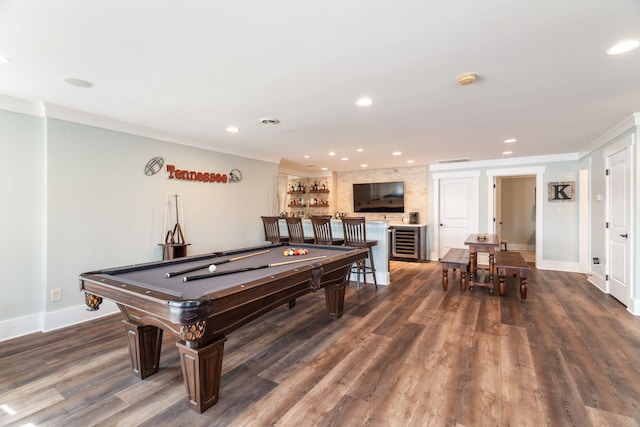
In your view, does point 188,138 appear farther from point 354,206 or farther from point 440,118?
point 354,206

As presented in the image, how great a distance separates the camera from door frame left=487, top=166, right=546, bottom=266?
235 inches

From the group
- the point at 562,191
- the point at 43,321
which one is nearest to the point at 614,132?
the point at 562,191

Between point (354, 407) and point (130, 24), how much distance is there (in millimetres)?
2602

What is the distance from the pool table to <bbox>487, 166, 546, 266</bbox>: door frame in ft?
16.7

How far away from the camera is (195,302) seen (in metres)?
1.49

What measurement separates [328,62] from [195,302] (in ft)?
5.88

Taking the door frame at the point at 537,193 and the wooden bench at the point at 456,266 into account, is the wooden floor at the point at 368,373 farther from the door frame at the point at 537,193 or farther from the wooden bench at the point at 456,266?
the door frame at the point at 537,193

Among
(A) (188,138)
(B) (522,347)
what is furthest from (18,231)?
(B) (522,347)

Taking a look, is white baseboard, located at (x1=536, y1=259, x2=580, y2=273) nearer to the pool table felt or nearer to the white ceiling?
the white ceiling

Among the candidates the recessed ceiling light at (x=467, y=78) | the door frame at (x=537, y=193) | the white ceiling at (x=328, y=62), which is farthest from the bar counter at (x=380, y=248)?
the door frame at (x=537, y=193)

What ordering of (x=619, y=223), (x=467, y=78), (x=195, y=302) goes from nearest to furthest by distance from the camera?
(x=195, y=302)
(x=467, y=78)
(x=619, y=223)

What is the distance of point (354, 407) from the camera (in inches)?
71.4

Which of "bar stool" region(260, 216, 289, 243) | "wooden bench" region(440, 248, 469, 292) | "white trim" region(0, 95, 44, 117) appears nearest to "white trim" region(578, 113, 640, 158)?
"wooden bench" region(440, 248, 469, 292)

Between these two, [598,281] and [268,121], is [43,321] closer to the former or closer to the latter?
[268,121]
